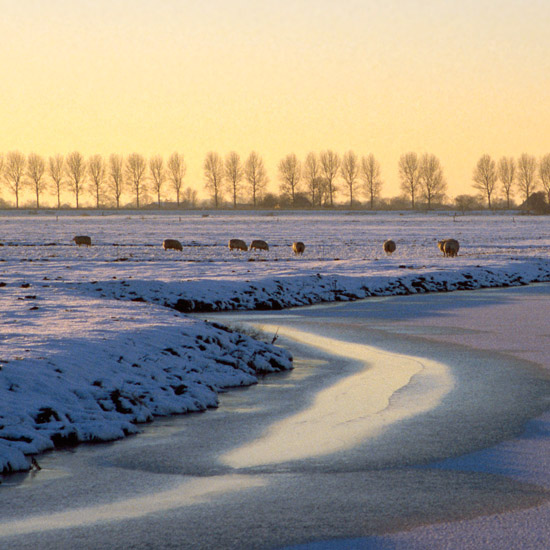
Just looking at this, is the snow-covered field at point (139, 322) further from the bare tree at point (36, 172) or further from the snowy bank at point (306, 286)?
the bare tree at point (36, 172)

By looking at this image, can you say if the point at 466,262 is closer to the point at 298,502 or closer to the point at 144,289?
the point at 144,289

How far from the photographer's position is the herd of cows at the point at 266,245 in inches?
1487

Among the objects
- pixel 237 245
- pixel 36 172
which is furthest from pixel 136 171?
pixel 237 245

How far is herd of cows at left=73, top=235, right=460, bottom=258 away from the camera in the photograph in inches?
1487

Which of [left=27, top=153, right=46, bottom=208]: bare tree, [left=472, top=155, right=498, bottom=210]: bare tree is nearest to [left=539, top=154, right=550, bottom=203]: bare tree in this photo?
[left=472, top=155, right=498, bottom=210]: bare tree

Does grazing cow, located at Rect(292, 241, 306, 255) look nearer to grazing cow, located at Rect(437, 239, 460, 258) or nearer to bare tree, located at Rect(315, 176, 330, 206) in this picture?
grazing cow, located at Rect(437, 239, 460, 258)

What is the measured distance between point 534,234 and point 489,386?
52744 millimetres

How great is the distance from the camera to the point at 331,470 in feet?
23.9

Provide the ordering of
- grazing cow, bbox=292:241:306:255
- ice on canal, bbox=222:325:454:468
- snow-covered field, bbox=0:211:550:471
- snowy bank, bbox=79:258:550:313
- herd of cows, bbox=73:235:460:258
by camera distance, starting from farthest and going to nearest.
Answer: grazing cow, bbox=292:241:306:255 → herd of cows, bbox=73:235:460:258 → snowy bank, bbox=79:258:550:313 → snow-covered field, bbox=0:211:550:471 → ice on canal, bbox=222:325:454:468

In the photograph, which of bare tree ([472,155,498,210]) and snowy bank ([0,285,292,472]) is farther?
bare tree ([472,155,498,210])

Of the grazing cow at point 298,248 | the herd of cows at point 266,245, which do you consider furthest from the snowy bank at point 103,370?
the grazing cow at point 298,248

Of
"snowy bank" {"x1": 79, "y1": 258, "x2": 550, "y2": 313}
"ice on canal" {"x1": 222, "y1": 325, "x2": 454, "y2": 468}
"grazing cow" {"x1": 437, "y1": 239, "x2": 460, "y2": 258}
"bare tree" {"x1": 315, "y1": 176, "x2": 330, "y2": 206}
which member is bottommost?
"ice on canal" {"x1": 222, "y1": 325, "x2": 454, "y2": 468}

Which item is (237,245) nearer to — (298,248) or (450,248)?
(298,248)


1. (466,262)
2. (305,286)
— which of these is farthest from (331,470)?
(466,262)
